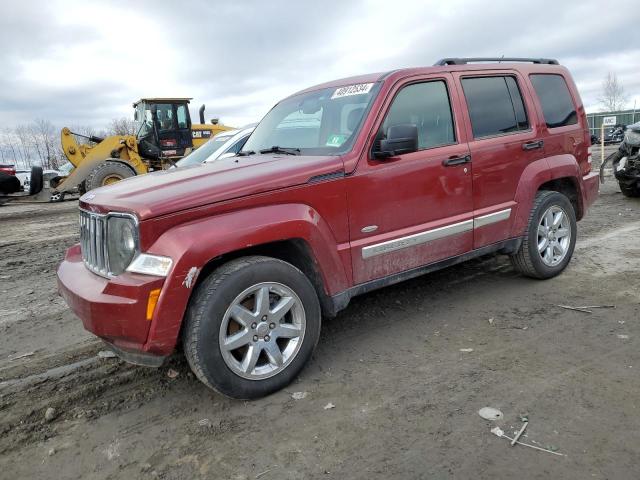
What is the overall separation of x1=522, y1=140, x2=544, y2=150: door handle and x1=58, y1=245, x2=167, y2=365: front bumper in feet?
11.1

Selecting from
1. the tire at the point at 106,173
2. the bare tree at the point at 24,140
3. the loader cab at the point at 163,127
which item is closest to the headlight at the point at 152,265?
the tire at the point at 106,173

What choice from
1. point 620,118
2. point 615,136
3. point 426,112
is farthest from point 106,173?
point 620,118

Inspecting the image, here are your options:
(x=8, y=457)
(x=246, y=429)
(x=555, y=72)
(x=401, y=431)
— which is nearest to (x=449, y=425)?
(x=401, y=431)

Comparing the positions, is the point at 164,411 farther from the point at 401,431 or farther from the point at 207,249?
the point at 401,431

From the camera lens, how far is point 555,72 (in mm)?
4926

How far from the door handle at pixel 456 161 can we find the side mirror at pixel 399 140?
52 cm

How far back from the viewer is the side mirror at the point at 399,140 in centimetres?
332

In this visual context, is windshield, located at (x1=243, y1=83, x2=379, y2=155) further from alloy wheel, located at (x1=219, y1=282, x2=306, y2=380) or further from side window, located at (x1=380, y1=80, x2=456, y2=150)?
alloy wheel, located at (x1=219, y1=282, x2=306, y2=380)

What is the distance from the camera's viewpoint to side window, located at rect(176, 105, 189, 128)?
15.8 meters

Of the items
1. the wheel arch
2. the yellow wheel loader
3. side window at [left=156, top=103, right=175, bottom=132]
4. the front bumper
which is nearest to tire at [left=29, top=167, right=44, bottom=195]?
the yellow wheel loader

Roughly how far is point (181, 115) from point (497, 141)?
44.7 feet

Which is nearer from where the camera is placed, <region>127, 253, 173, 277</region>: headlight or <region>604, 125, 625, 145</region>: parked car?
<region>127, 253, 173, 277</region>: headlight

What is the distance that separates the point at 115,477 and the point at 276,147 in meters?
2.58

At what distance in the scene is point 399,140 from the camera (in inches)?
130
